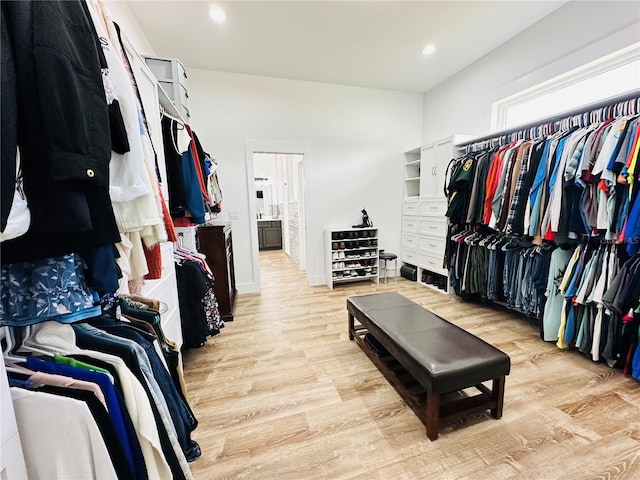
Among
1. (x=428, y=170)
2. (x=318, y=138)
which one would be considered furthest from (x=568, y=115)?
(x=318, y=138)

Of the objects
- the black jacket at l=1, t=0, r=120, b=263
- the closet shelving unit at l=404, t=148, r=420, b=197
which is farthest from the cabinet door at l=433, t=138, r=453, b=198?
the black jacket at l=1, t=0, r=120, b=263

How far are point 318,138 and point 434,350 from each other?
318cm

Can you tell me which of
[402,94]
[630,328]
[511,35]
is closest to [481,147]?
[511,35]

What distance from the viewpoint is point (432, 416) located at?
1.28 m

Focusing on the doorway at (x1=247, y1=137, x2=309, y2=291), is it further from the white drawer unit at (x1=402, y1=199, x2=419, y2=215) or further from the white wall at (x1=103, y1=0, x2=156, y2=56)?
the white drawer unit at (x1=402, y1=199, x2=419, y2=215)

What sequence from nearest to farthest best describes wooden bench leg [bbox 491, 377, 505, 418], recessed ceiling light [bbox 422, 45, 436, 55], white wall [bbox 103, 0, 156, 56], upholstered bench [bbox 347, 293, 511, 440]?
1. upholstered bench [bbox 347, 293, 511, 440]
2. wooden bench leg [bbox 491, 377, 505, 418]
3. white wall [bbox 103, 0, 156, 56]
4. recessed ceiling light [bbox 422, 45, 436, 55]

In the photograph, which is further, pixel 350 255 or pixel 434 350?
pixel 350 255

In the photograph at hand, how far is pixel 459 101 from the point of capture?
11.3 feet

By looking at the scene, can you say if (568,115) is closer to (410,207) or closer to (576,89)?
(576,89)

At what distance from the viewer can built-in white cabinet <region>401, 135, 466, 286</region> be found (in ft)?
10.7

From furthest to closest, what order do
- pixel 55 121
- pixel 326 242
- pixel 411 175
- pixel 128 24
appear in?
1. pixel 411 175
2. pixel 326 242
3. pixel 128 24
4. pixel 55 121

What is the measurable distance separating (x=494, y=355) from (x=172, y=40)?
382 cm

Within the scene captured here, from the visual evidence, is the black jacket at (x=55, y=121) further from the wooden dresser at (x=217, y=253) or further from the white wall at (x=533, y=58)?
the white wall at (x=533, y=58)

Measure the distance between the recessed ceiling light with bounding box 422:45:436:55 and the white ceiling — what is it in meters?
0.05
